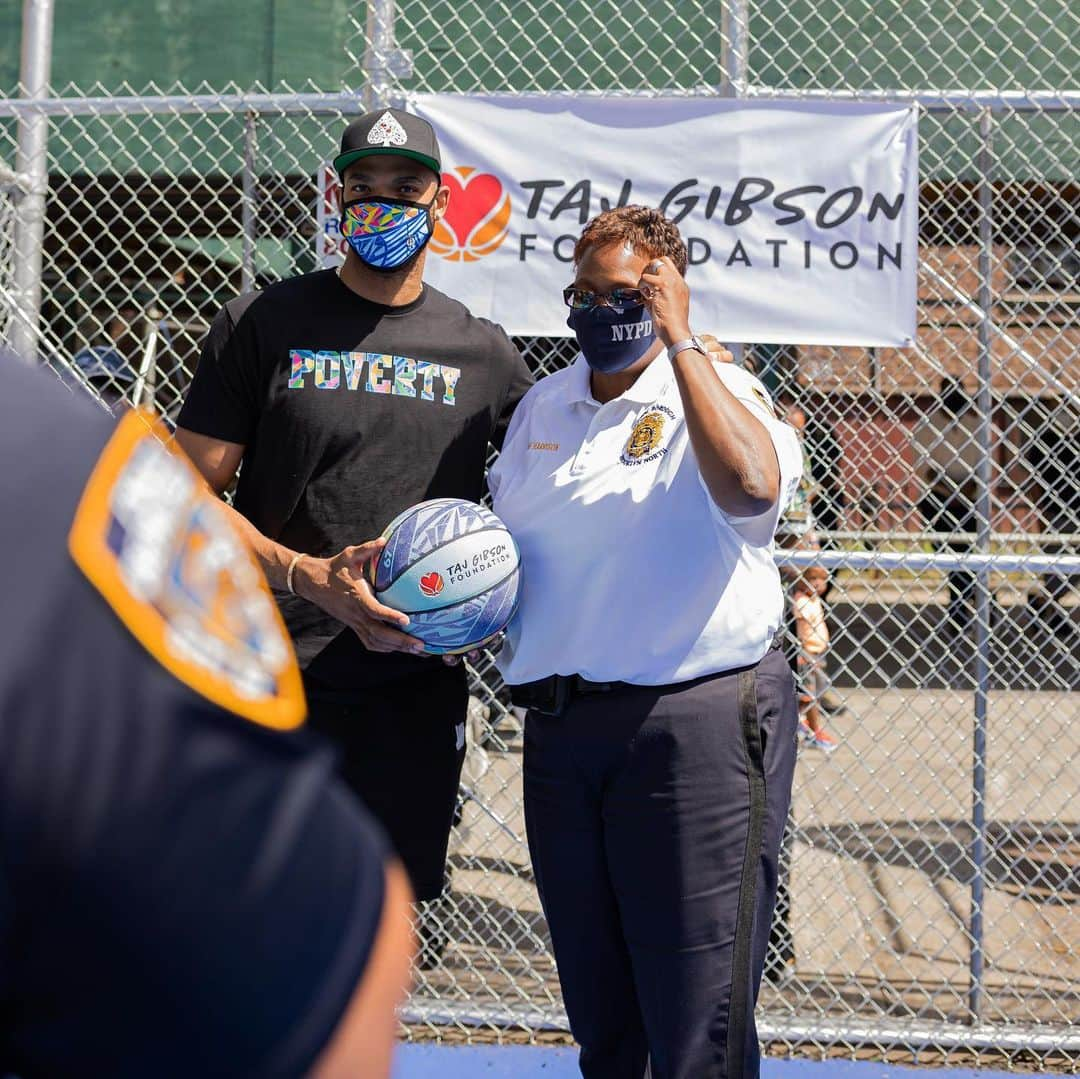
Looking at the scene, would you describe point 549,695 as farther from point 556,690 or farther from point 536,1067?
point 536,1067

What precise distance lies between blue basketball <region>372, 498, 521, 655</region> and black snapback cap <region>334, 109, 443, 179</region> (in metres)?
0.89

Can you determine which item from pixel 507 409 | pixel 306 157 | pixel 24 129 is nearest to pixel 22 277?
pixel 24 129

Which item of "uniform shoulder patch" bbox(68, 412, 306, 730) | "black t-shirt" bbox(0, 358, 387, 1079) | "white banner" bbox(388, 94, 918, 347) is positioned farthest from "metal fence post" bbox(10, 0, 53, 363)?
"black t-shirt" bbox(0, 358, 387, 1079)

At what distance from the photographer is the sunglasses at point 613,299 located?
2.62 metres

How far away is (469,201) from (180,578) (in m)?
3.21

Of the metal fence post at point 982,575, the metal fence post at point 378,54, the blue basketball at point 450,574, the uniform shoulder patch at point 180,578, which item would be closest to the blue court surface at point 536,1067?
the metal fence post at point 982,575

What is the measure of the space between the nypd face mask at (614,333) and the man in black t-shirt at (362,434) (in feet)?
1.15

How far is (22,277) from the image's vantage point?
391cm

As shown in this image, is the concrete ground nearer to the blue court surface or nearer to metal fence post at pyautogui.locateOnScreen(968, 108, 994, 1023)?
the blue court surface

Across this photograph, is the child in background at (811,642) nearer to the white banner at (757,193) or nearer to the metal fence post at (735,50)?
the white banner at (757,193)

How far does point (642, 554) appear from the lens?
2508mm

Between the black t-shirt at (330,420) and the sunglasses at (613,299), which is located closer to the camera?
the sunglasses at (613,299)

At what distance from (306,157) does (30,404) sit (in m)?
6.92

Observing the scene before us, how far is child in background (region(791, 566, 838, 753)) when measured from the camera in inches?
169
